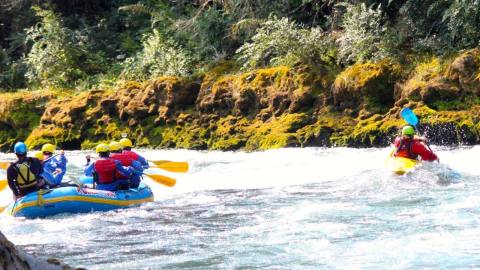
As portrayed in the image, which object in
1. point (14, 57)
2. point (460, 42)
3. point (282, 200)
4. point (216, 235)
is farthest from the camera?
point (14, 57)

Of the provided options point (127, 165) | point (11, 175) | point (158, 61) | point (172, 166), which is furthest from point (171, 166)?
point (158, 61)

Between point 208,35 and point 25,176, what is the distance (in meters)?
10.5

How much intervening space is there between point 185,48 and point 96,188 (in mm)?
A: 10245

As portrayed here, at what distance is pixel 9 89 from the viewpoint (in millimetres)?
24625

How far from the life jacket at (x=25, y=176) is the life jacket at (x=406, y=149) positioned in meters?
5.43

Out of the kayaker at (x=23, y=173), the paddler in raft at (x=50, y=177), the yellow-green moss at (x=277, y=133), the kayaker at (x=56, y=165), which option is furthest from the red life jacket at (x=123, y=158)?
the yellow-green moss at (x=277, y=133)

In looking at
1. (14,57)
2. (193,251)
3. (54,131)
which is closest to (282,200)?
(193,251)

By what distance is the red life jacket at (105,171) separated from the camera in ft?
37.9

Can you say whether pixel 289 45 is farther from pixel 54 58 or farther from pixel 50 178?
pixel 54 58

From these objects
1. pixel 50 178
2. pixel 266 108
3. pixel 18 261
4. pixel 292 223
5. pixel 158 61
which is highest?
pixel 158 61

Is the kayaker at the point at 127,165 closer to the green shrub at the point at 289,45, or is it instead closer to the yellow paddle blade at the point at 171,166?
the yellow paddle blade at the point at 171,166

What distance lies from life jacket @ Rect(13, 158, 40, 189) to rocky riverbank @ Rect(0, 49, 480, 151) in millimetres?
6237

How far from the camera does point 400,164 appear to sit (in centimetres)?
1202

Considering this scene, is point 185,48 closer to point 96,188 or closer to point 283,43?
point 283,43
